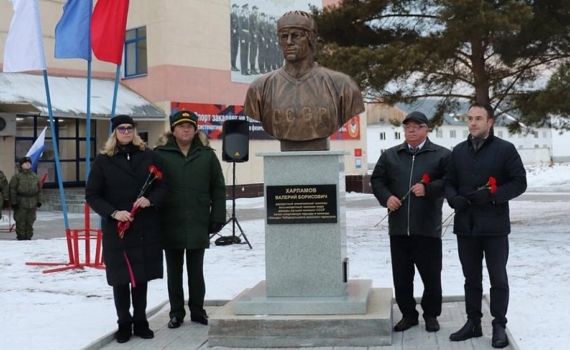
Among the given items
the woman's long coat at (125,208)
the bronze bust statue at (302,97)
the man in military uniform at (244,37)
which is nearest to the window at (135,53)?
the man in military uniform at (244,37)

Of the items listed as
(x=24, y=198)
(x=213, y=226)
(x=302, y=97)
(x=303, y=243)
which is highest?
(x=302, y=97)

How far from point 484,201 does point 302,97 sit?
1781mm

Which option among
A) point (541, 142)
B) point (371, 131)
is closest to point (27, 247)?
point (371, 131)

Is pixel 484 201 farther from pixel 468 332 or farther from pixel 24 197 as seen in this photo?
pixel 24 197

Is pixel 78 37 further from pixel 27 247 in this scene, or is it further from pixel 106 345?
pixel 106 345

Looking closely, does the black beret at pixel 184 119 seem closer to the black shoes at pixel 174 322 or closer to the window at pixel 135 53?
the black shoes at pixel 174 322

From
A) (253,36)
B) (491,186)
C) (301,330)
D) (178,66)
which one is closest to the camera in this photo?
(491,186)

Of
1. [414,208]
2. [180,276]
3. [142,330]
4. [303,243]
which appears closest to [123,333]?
[142,330]

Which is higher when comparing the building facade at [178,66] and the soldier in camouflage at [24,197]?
the building facade at [178,66]

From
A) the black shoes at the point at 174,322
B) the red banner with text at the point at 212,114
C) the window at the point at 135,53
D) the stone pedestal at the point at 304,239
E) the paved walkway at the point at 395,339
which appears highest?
the window at the point at 135,53

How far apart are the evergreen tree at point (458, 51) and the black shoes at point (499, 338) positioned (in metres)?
8.01

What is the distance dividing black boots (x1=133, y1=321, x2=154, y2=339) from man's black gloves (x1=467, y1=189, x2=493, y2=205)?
9.25 feet

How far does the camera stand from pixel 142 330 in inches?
244

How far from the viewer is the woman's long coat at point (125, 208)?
6.03 m
